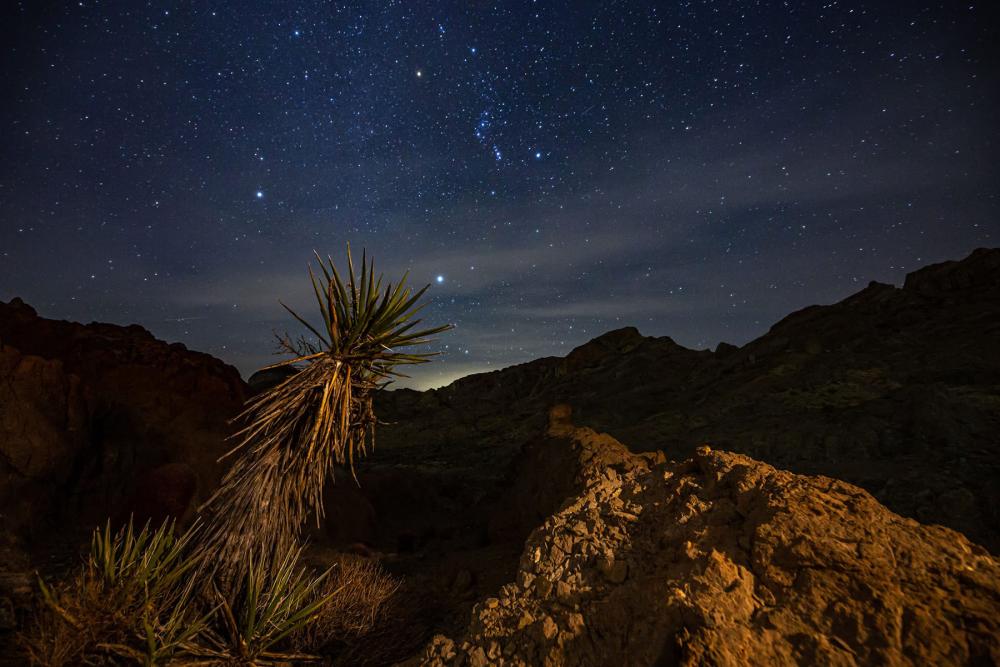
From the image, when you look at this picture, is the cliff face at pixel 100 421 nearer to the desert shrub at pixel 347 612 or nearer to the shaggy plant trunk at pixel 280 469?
the shaggy plant trunk at pixel 280 469

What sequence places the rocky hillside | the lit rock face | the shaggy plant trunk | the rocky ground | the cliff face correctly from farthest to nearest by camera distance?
the rocky hillside
the cliff face
the shaggy plant trunk
the rocky ground
the lit rock face

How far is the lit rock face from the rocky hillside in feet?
25.9

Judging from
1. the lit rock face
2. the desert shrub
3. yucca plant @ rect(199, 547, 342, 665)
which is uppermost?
the lit rock face

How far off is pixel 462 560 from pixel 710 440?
42.0 feet

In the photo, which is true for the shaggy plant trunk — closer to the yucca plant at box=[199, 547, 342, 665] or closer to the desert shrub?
the yucca plant at box=[199, 547, 342, 665]

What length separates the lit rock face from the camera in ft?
7.00

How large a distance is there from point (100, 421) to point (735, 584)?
12.4 meters

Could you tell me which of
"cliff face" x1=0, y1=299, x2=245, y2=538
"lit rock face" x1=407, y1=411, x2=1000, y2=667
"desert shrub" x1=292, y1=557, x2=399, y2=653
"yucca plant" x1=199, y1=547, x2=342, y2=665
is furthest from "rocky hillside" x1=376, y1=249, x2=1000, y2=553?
"cliff face" x1=0, y1=299, x2=245, y2=538

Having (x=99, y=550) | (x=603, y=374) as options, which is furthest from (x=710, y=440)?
(x=603, y=374)

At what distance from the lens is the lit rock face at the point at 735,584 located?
84.0 inches

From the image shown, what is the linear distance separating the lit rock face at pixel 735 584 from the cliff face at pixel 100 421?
7.06 metres

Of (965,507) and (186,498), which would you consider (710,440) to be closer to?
(965,507)

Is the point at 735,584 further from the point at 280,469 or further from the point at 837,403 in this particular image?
the point at 837,403

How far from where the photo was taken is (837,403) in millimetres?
17828
